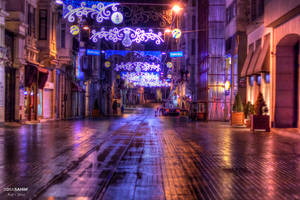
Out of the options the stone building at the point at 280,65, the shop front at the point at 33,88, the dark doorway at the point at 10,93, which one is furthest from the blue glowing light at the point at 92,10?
the stone building at the point at 280,65

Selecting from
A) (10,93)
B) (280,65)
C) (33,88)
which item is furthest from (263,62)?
(33,88)

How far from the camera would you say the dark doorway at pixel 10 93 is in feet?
81.3

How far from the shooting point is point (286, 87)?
74.5 ft

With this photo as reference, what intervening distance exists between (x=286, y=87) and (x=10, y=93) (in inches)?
719

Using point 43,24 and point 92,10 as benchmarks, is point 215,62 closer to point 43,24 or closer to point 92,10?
point 43,24

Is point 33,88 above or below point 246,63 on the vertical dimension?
below

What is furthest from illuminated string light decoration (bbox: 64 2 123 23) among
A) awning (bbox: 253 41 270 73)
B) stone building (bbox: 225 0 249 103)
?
stone building (bbox: 225 0 249 103)

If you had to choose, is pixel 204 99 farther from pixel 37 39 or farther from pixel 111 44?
pixel 111 44

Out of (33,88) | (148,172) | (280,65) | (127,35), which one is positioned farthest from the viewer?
(33,88)

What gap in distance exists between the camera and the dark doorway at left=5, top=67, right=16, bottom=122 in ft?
81.3

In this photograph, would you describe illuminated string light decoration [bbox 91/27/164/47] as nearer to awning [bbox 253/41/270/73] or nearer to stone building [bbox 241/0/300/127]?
awning [bbox 253/41/270/73]

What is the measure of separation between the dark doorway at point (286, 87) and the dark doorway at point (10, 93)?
1753 cm

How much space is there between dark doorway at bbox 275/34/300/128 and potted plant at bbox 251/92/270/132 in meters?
2.41

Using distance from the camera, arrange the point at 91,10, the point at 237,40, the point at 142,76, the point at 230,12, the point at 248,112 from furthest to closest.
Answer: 1. the point at 142,76
2. the point at 230,12
3. the point at 237,40
4. the point at 248,112
5. the point at 91,10
